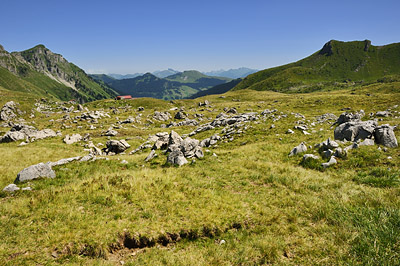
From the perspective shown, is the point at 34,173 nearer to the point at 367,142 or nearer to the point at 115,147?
the point at 115,147

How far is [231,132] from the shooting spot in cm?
3177

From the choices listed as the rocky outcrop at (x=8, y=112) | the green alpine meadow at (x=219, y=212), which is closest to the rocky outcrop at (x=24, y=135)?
the green alpine meadow at (x=219, y=212)

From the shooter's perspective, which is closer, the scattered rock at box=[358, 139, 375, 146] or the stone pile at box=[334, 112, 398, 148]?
the stone pile at box=[334, 112, 398, 148]

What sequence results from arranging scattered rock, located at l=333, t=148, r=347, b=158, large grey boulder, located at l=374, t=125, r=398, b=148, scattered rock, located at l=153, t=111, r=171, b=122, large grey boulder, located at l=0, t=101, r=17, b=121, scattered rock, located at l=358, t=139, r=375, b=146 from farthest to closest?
large grey boulder, located at l=0, t=101, r=17, b=121, scattered rock, located at l=153, t=111, r=171, b=122, scattered rock, located at l=358, t=139, r=375, b=146, large grey boulder, located at l=374, t=125, r=398, b=148, scattered rock, located at l=333, t=148, r=347, b=158

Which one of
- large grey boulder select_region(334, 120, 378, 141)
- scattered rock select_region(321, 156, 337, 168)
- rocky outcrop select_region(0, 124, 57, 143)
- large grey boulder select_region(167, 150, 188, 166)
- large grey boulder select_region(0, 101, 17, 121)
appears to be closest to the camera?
scattered rock select_region(321, 156, 337, 168)

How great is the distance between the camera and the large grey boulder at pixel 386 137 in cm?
1537

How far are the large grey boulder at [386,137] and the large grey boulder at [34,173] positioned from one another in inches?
1101

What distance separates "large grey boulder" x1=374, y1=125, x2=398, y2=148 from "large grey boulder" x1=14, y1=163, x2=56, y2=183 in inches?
1101

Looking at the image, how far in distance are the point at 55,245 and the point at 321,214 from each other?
11.8m

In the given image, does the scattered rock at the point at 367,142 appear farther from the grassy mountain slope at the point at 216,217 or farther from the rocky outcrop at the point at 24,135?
the rocky outcrop at the point at 24,135

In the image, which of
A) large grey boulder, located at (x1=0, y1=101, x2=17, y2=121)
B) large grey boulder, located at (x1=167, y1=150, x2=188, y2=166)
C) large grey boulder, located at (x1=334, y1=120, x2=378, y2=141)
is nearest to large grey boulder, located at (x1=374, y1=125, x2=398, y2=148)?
large grey boulder, located at (x1=334, y1=120, x2=378, y2=141)

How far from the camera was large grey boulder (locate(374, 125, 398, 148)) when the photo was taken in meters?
15.4

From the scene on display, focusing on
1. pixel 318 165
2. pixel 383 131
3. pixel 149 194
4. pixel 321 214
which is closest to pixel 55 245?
pixel 149 194

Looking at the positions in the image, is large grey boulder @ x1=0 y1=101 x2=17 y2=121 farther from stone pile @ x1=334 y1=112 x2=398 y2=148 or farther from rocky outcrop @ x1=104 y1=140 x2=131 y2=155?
stone pile @ x1=334 y1=112 x2=398 y2=148
